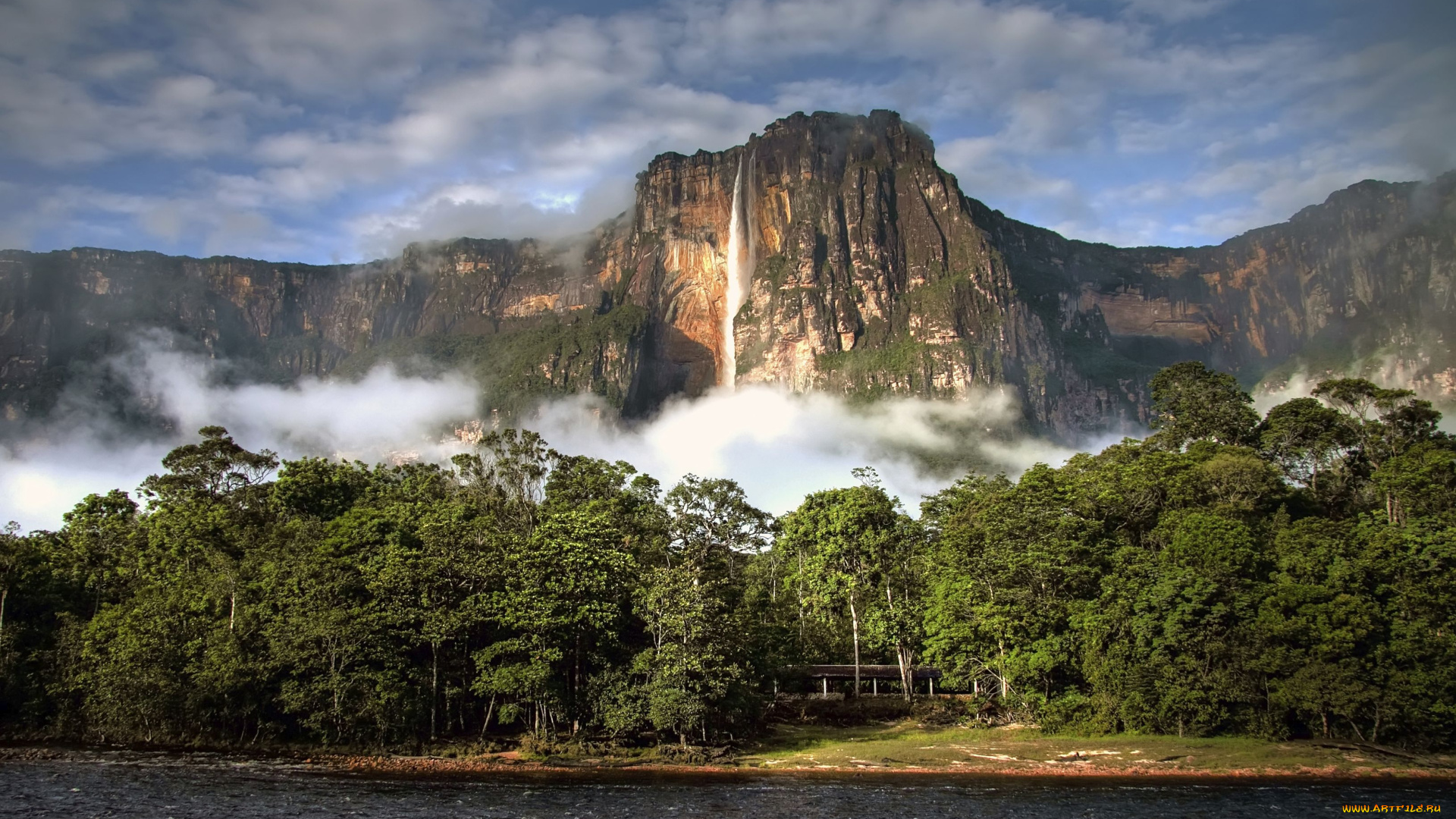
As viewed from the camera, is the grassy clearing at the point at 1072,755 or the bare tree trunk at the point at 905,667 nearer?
the grassy clearing at the point at 1072,755

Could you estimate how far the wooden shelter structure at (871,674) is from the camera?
240ft

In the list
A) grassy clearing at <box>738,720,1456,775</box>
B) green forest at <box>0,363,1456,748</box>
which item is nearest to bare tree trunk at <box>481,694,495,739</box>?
green forest at <box>0,363,1456,748</box>

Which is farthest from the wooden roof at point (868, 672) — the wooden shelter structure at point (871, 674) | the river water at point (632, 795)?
the river water at point (632, 795)

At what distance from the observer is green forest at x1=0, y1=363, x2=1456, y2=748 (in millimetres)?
51312

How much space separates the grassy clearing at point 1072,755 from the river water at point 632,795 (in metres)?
2.47

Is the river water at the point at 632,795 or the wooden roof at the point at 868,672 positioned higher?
the wooden roof at the point at 868,672

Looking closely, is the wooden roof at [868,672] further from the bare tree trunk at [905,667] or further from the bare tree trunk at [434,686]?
the bare tree trunk at [434,686]

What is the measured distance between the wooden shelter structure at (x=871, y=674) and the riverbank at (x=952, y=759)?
56.5ft

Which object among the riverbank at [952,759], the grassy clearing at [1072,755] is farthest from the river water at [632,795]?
the grassy clearing at [1072,755]

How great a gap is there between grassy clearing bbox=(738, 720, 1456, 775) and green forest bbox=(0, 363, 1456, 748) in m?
1.59

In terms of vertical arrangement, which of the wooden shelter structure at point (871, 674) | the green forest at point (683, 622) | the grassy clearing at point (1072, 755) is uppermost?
the green forest at point (683, 622)

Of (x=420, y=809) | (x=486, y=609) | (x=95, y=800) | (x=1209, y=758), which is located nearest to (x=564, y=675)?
(x=486, y=609)

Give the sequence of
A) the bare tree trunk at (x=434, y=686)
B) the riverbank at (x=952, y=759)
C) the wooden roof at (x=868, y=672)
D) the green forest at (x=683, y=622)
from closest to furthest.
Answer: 1. the riverbank at (x=952, y=759)
2. the green forest at (x=683, y=622)
3. the bare tree trunk at (x=434, y=686)
4. the wooden roof at (x=868, y=672)

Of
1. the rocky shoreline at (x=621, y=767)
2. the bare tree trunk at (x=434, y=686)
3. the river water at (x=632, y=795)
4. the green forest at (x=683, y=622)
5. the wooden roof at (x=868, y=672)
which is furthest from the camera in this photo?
the wooden roof at (x=868, y=672)
